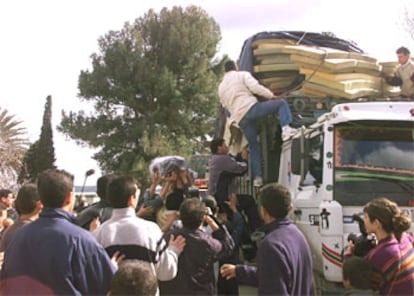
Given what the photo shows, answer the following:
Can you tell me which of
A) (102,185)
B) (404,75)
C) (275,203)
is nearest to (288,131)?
(404,75)

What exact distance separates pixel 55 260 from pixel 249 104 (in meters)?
5.01

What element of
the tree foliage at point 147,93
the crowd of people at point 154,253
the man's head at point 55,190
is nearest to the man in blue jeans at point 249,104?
the crowd of people at point 154,253

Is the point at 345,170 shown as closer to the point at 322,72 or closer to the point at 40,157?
the point at 322,72

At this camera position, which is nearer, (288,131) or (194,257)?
(194,257)

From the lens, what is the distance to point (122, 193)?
3.60 meters

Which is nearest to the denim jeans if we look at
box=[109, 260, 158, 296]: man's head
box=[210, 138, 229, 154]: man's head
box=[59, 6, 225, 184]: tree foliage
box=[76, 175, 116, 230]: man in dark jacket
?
box=[210, 138, 229, 154]: man's head

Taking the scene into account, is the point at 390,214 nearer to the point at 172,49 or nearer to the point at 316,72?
the point at 316,72

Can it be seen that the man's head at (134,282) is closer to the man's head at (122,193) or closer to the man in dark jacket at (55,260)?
the man in dark jacket at (55,260)

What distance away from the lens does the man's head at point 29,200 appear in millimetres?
4195

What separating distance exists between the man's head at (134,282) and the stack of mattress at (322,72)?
507cm

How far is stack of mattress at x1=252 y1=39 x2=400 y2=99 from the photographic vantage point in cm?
709

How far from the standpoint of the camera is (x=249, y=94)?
763 centimetres

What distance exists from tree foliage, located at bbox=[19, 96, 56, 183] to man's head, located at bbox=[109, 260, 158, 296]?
20334mm

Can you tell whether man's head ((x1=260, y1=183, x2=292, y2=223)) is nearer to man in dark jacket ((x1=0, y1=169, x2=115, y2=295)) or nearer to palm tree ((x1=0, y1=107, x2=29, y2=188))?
man in dark jacket ((x1=0, y1=169, x2=115, y2=295))
